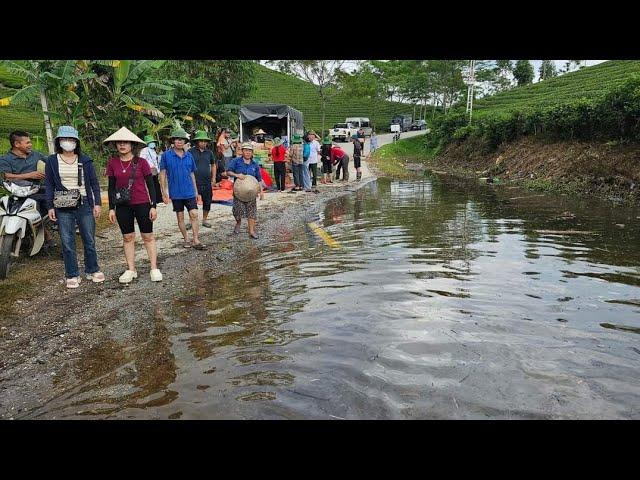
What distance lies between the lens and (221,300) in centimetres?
583

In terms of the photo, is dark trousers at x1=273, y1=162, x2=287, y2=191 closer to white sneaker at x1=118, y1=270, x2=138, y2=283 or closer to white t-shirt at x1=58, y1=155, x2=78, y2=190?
white sneaker at x1=118, y1=270, x2=138, y2=283

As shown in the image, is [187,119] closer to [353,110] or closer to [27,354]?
[27,354]

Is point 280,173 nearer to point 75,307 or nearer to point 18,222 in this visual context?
point 18,222

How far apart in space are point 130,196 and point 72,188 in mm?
685

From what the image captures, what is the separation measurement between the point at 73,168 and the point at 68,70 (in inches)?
295

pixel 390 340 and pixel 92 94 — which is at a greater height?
pixel 92 94

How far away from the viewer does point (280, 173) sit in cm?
1625

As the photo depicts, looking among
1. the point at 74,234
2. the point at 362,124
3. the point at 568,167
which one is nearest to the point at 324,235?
the point at 74,234

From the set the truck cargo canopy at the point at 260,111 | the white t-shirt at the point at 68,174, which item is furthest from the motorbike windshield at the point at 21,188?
the truck cargo canopy at the point at 260,111

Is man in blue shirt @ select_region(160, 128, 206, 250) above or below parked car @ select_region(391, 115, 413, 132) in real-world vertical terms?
below

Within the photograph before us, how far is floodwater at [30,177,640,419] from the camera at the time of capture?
3465 mm

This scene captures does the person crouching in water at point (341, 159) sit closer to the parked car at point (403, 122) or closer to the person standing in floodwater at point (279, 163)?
the person standing in floodwater at point (279, 163)

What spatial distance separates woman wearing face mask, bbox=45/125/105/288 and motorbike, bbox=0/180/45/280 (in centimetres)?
68

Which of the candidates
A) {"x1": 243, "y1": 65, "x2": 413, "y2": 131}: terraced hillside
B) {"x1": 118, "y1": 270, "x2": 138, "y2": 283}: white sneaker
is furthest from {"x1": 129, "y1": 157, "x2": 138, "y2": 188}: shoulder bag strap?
{"x1": 243, "y1": 65, "x2": 413, "y2": 131}: terraced hillside
